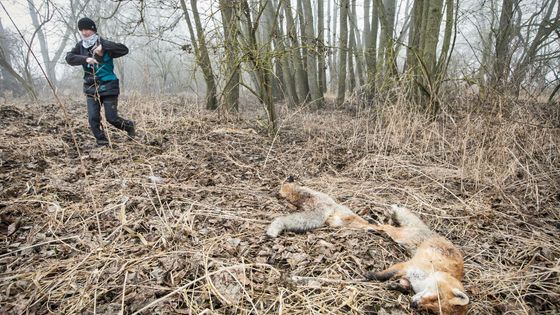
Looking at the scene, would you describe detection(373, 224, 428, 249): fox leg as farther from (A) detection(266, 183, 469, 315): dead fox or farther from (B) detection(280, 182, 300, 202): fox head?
(B) detection(280, 182, 300, 202): fox head

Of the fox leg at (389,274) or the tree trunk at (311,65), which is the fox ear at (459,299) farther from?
the tree trunk at (311,65)

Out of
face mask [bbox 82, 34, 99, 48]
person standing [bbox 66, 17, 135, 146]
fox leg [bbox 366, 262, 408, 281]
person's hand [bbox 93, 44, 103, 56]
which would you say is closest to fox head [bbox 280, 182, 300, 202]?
fox leg [bbox 366, 262, 408, 281]

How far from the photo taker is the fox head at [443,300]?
129cm

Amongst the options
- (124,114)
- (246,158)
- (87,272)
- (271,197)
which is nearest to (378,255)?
(271,197)

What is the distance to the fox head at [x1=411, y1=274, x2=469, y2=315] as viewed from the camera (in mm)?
1286

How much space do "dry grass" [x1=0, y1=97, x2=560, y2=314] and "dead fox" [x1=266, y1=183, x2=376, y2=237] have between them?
7 centimetres

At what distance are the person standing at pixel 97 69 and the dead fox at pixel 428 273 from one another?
329 cm

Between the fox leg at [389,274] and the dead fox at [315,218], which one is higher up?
the dead fox at [315,218]

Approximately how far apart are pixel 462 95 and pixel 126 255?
16.9 ft

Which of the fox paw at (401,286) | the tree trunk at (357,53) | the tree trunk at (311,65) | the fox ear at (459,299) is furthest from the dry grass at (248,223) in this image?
the tree trunk at (311,65)

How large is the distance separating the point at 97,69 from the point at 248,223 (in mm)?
2731

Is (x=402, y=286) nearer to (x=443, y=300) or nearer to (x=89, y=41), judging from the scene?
(x=443, y=300)

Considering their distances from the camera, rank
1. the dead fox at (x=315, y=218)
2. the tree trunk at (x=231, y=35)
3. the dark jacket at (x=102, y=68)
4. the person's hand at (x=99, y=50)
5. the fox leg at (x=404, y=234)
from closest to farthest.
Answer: the fox leg at (x=404, y=234), the dead fox at (x=315, y=218), the person's hand at (x=99, y=50), the dark jacket at (x=102, y=68), the tree trunk at (x=231, y=35)

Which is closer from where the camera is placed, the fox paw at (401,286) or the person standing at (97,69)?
the fox paw at (401,286)
